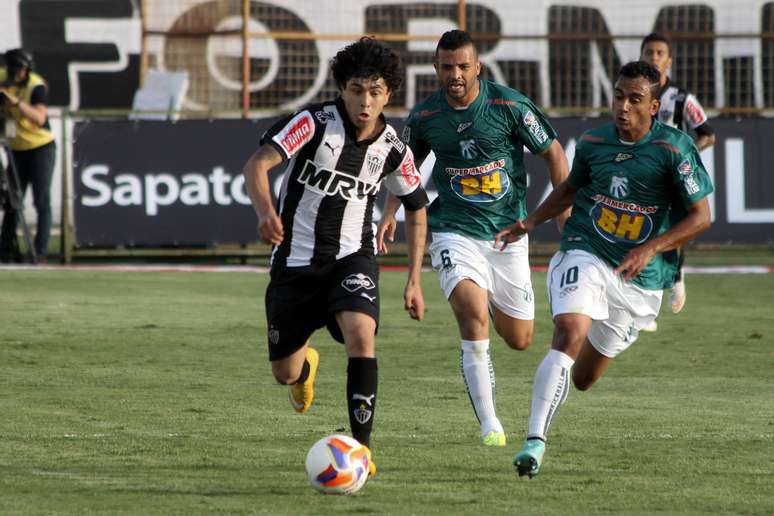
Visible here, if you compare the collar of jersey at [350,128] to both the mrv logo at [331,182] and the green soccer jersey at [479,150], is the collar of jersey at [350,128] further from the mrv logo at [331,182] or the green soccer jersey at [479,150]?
the green soccer jersey at [479,150]

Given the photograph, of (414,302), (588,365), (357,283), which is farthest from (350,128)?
(588,365)

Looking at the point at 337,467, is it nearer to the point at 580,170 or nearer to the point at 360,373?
the point at 360,373

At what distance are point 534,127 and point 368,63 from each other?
1878 millimetres

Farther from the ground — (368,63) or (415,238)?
(368,63)

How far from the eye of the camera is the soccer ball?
6.14m

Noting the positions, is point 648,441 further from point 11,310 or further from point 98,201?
point 98,201

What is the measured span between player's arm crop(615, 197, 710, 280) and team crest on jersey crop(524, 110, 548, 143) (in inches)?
50.5

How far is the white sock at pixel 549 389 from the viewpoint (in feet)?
22.7

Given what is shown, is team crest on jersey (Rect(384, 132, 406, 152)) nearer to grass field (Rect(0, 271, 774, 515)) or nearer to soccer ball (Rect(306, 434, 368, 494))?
grass field (Rect(0, 271, 774, 515))

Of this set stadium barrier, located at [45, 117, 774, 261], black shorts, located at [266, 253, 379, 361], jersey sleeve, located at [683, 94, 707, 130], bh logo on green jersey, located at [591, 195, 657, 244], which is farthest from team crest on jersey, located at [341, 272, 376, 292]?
stadium barrier, located at [45, 117, 774, 261]

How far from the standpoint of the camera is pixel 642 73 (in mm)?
7477

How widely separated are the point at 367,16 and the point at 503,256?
18.2 meters

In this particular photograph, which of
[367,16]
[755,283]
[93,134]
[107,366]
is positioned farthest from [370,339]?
[367,16]

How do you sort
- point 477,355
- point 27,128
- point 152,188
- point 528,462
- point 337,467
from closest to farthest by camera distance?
point 337,467, point 528,462, point 477,355, point 152,188, point 27,128
